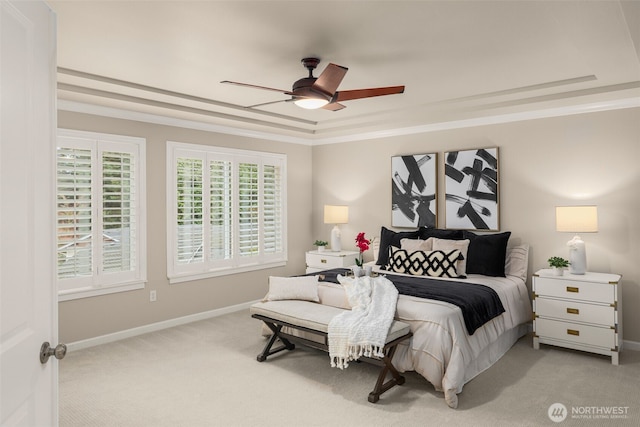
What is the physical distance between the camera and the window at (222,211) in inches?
194

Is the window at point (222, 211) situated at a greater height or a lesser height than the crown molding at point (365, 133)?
lesser

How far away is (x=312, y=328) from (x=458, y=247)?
2067 millimetres

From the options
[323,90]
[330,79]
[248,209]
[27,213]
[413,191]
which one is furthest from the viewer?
[248,209]

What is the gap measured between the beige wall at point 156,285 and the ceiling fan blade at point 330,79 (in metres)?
2.63

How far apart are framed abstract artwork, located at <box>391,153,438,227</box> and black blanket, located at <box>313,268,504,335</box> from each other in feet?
4.45

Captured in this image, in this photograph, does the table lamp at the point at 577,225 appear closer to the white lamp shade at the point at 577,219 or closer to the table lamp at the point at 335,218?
the white lamp shade at the point at 577,219

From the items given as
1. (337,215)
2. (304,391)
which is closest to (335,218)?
(337,215)

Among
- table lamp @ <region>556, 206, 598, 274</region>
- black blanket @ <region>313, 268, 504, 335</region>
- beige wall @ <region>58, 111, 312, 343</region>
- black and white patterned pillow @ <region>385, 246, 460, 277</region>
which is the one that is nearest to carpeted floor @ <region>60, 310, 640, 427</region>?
beige wall @ <region>58, 111, 312, 343</region>

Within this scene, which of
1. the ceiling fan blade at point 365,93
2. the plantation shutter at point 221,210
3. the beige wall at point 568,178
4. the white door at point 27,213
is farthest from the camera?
the plantation shutter at point 221,210

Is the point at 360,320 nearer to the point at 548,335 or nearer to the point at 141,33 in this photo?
the point at 548,335

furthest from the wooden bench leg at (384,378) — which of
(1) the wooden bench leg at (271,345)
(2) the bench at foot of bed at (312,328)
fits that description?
(1) the wooden bench leg at (271,345)

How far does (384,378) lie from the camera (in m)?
3.12

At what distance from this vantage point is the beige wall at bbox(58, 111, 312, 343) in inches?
163

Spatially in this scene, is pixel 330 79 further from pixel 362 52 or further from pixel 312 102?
pixel 362 52
